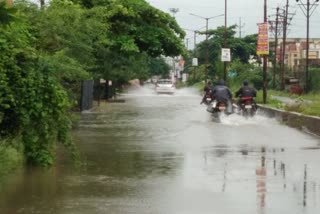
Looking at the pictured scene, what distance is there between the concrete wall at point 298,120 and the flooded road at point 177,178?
1.72 meters

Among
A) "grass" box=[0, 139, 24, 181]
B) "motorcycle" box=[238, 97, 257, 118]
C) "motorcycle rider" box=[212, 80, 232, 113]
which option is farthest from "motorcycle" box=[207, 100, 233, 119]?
"grass" box=[0, 139, 24, 181]

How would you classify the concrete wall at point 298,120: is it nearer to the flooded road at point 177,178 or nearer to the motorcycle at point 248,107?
the motorcycle at point 248,107

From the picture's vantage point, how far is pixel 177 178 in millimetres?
10672

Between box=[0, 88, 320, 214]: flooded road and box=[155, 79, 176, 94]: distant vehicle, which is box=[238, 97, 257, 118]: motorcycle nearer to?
box=[0, 88, 320, 214]: flooded road

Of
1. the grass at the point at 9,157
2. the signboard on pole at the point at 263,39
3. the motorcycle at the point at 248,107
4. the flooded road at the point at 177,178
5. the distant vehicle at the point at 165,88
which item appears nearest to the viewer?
the flooded road at the point at 177,178

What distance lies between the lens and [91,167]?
12.0m

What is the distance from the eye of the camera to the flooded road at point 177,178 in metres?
8.45

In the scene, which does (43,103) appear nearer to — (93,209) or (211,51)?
(93,209)

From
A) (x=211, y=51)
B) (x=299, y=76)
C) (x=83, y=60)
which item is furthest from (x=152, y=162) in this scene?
(x=211, y=51)

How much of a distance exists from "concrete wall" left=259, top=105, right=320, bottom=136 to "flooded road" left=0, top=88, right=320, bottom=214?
67.9 inches

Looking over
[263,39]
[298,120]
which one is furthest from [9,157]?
[263,39]

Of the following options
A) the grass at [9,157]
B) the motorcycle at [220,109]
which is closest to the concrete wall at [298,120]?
the motorcycle at [220,109]

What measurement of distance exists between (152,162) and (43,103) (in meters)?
2.55

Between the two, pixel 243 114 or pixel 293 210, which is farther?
pixel 243 114
